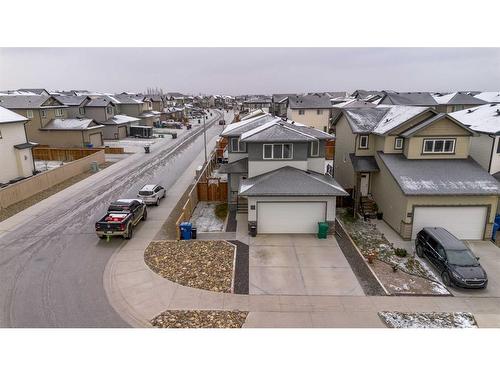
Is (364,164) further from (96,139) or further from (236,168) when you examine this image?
(96,139)

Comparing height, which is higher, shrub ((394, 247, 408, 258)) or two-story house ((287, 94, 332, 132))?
two-story house ((287, 94, 332, 132))

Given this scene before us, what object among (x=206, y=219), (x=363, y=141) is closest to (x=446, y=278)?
(x=363, y=141)

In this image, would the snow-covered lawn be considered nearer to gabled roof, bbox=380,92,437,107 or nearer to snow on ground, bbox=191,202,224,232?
snow on ground, bbox=191,202,224,232

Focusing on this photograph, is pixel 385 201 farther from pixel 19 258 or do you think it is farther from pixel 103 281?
pixel 19 258

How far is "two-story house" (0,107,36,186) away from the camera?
2872 centimetres

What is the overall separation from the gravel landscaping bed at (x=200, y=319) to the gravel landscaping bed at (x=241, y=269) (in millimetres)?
1592

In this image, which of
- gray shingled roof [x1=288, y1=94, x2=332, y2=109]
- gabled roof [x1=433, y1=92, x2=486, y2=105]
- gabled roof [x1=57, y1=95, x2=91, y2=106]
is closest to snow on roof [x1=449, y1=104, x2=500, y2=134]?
gabled roof [x1=433, y1=92, x2=486, y2=105]

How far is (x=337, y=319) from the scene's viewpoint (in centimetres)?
1191

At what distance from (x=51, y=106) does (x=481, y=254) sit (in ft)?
164

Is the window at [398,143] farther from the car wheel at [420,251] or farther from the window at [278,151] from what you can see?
the car wheel at [420,251]

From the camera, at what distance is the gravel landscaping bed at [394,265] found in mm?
13992

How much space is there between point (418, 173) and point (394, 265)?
6465mm

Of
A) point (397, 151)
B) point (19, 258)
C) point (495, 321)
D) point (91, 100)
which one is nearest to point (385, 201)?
point (397, 151)

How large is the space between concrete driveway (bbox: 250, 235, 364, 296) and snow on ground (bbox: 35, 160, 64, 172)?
1089 inches
